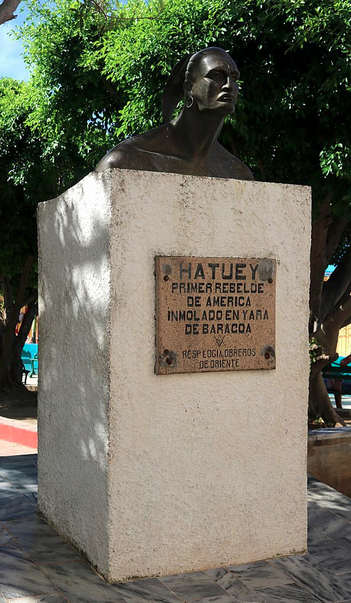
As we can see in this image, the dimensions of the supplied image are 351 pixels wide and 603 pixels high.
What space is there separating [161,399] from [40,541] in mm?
1105

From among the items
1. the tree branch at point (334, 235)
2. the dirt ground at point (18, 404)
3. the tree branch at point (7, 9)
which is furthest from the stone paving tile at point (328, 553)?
the dirt ground at point (18, 404)

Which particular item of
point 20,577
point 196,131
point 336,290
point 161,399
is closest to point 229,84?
point 196,131

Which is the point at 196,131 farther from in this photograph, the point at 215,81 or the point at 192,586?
the point at 192,586

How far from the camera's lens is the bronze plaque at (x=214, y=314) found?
11.6 feet

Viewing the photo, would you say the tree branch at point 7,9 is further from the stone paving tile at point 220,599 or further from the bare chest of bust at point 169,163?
the stone paving tile at point 220,599

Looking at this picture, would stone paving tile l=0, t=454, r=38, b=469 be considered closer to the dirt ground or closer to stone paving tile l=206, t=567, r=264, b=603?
stone paving tile l=206, t=567, r=264, b=603

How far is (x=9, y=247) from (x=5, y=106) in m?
3.09

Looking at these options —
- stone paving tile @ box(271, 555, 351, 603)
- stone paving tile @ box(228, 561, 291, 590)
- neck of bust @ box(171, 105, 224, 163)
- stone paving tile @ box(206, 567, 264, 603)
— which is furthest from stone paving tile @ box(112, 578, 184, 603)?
neck of bust @ box(171, 105, 224, 163)

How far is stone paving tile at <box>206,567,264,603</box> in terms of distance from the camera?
339 centimetres

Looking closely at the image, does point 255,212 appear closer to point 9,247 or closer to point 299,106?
point 299,106

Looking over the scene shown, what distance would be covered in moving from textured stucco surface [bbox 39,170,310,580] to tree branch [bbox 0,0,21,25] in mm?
3922

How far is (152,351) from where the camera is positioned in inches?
139

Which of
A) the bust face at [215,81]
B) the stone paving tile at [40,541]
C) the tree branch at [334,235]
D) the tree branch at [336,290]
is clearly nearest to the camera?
the stone paving tile at [40,541]

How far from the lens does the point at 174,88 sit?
4.26 meters
